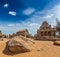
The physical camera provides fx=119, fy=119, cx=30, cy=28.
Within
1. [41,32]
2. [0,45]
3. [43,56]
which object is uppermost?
[41,32]

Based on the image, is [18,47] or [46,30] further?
[46,30]

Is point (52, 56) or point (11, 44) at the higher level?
point (11, 44)

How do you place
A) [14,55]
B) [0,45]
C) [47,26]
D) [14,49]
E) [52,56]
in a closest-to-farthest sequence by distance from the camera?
[52,56] → [14,55] → [14,49] → [0,45] → [47,26]

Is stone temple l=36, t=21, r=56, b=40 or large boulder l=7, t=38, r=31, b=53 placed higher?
stone temple l=36, t=21, r=56, b=40

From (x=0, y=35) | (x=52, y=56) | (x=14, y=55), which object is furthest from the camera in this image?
(x=0, y=35)

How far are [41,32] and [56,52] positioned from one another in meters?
30.8

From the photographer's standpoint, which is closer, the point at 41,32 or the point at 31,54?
the point at 31,54

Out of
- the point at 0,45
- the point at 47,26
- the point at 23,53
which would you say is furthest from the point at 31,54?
the point at 47,26

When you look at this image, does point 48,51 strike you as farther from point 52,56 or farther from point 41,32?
point 41,32

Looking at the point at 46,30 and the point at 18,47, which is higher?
the point at 46,30

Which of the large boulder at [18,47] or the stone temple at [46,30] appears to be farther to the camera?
the stone temple at [46,30]

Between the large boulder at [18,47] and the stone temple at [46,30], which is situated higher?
the stone temple at [46,30]

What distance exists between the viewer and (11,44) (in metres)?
12.2

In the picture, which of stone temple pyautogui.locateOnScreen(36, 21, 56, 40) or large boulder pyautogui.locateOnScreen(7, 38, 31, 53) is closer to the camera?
large boulder pyautogui.locateOnScreen(7, 38, 31, 53)
